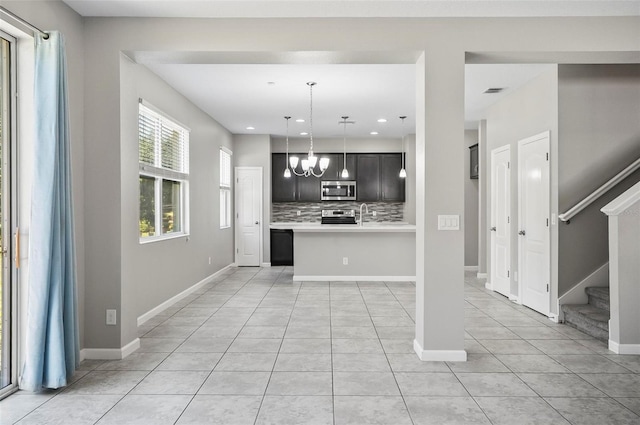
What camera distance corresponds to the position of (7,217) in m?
2.80

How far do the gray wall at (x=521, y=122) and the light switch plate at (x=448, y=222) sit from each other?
6.29ft

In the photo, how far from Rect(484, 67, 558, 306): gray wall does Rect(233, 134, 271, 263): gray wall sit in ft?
14.5

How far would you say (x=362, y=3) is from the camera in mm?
3191

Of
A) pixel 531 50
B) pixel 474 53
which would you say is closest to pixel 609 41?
→ pixel 531 50

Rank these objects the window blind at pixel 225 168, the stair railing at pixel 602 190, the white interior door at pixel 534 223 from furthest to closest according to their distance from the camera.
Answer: the window blind at pixel 225 168, the white interior door at pixel 534 223, the stair railing at pixel 602 190

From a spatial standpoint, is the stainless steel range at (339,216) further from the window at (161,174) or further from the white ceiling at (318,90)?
the window at (161,174)

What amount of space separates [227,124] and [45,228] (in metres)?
5.38

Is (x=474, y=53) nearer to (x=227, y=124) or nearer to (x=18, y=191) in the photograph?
(x=18, y=191)

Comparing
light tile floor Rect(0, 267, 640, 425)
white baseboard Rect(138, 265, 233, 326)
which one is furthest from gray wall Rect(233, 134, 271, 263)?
light tile floor Rect(0, 267, 640, 425)

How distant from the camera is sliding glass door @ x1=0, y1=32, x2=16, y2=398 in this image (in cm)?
278

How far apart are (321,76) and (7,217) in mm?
3463

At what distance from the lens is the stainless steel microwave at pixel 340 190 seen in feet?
31.1


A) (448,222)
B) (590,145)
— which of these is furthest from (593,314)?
(448,222)

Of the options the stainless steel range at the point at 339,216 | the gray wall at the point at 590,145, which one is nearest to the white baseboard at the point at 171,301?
the stainless steel range at the point at 339,216
